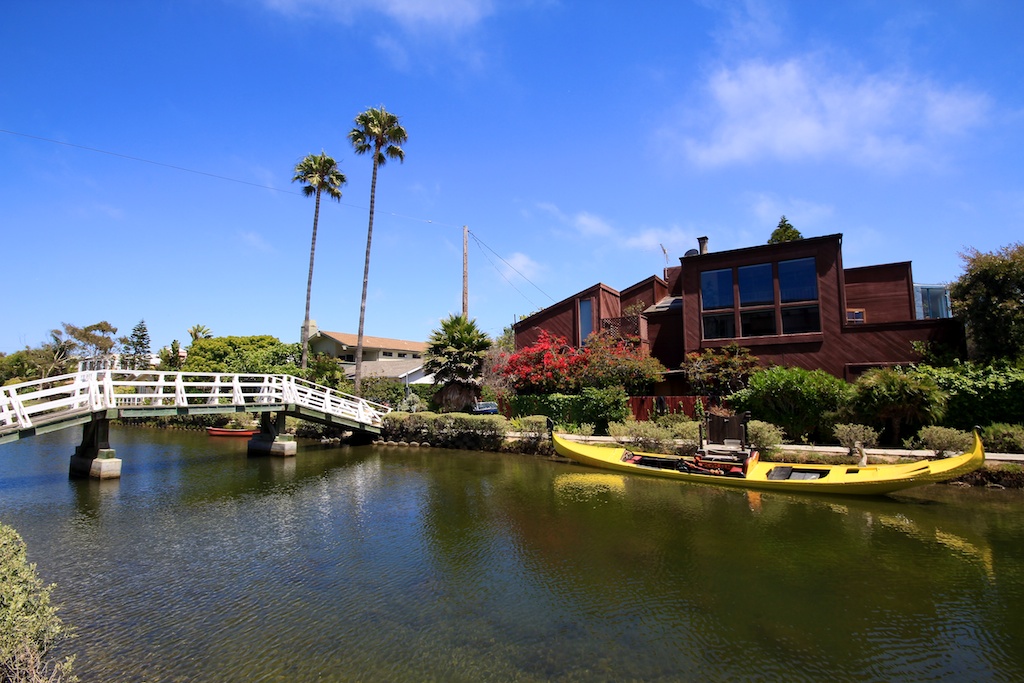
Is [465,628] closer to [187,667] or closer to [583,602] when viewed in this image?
[583,602]

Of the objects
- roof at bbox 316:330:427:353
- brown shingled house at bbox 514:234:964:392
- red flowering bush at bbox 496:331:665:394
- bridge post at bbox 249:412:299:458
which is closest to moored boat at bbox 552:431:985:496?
red flowering bush at bbox 496:331:665:394

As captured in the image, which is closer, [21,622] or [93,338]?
[21,622]

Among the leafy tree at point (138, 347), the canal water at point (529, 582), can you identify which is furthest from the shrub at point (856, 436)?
the leafy tree at point (138, 347)

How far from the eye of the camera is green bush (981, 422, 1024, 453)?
17000 mm

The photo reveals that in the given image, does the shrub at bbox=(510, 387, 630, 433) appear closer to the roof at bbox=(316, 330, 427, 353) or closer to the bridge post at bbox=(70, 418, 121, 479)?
the bridge post at bbox=(70, 418, 121, 479)

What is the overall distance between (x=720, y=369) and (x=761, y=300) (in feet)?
13.8

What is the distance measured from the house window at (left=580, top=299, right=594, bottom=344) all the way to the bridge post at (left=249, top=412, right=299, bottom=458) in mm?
16678

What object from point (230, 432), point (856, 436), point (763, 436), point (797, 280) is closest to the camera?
point (856, 436)

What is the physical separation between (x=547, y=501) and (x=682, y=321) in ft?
53.7

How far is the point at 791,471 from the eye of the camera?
52.2 feet

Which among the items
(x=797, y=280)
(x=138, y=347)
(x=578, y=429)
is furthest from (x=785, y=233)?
(x=138, y=347)

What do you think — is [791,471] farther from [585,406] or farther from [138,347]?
[138,347]

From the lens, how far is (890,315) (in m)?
26.5

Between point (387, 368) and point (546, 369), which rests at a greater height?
point (387, 368)
